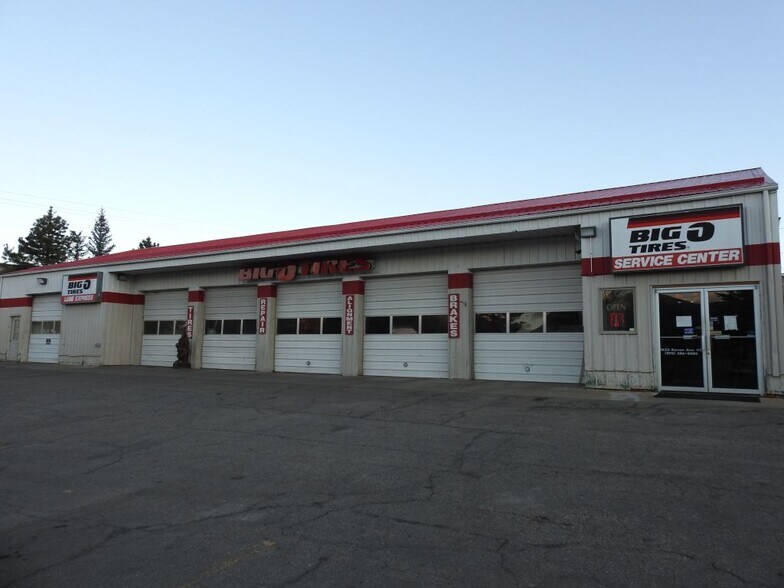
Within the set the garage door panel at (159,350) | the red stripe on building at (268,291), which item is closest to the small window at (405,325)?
the red stripe on building at (268,291)

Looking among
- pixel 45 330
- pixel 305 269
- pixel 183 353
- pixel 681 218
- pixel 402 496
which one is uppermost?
pixel 681 218

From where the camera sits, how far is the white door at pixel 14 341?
27.7m

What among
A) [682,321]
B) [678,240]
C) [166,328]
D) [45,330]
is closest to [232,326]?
[166,328]

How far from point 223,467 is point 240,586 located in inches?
128

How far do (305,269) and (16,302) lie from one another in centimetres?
1913

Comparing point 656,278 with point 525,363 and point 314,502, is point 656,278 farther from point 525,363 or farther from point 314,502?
point 314,502

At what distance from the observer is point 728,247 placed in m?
11.2

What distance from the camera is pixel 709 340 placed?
1154 centimetres

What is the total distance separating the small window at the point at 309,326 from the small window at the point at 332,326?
24 centimetres

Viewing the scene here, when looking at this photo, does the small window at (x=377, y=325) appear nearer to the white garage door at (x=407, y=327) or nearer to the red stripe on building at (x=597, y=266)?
the white garage door at (x=407, y=327)

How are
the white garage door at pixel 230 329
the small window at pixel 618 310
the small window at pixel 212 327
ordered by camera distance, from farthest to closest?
the small window at pixel 212 327, the white garage door at pixel 230 329, the small window at pixel 618 310

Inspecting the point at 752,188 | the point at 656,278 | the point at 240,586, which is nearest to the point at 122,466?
the point at 240,586

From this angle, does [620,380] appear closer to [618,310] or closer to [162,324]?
[618,310]

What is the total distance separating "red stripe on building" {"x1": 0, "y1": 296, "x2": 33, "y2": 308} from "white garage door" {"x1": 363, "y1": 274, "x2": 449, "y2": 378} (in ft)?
66.8
